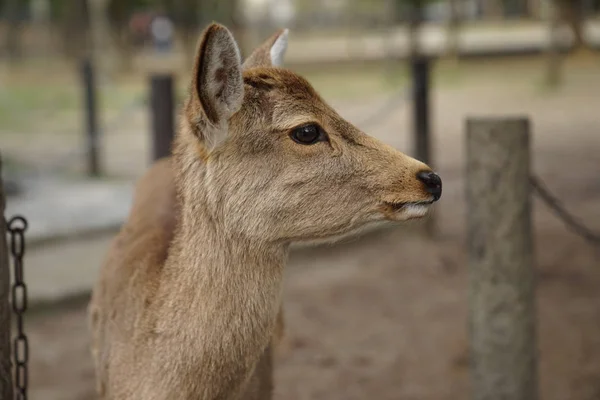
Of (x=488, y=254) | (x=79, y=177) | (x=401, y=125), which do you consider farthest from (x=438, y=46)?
(x=488, y=254)

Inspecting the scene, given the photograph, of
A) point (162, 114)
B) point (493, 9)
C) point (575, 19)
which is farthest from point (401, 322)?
point (493, 9)

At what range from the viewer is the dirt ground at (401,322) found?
17.6 ft

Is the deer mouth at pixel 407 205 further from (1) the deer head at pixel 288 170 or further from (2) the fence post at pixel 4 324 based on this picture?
(2) the fence post at pixel 4 324

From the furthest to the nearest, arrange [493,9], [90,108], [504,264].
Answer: [493,9], [90,108], [504,264]

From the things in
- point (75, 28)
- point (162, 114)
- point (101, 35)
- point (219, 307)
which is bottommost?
point (219, 307)

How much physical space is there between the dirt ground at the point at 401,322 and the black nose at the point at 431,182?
2558mm

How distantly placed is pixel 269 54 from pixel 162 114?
3836 mm

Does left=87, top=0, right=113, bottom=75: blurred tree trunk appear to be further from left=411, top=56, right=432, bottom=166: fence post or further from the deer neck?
the deer neck

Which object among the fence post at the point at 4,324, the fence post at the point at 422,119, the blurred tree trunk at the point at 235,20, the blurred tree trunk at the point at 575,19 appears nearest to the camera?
the fence post at the point at 4,324

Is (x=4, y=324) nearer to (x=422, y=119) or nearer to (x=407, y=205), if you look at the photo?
(x=407, y=205)

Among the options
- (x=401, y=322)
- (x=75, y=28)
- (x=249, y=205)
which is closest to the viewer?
(x=249, y=205)

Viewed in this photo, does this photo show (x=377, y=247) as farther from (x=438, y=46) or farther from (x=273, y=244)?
(x=438, y=46)

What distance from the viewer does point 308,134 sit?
3.00m

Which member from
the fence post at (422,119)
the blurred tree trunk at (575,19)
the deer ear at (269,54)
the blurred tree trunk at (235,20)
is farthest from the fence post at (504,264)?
the blurred tree trunk at (575,19)
